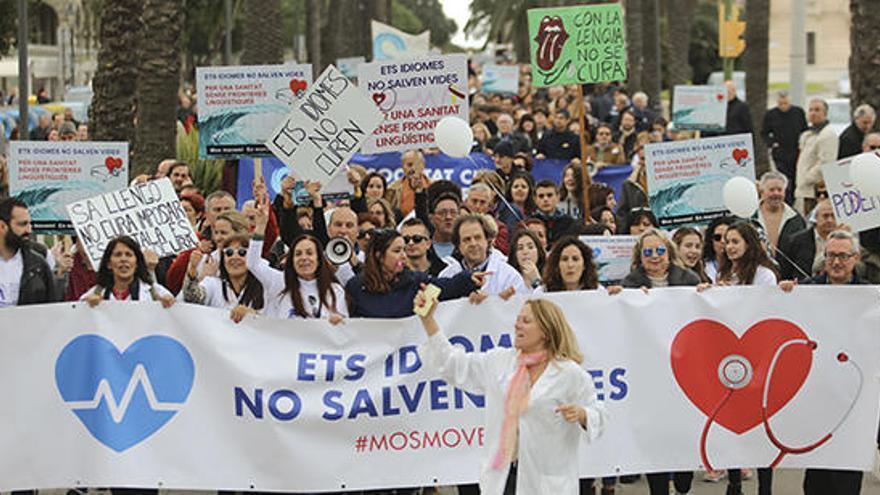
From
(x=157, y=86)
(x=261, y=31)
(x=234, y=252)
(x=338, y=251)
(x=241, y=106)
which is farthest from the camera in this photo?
(x=261, y=31)

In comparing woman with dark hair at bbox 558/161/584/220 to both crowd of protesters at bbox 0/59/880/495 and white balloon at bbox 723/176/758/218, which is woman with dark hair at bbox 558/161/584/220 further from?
white balloon at bbox 723/176/758/218

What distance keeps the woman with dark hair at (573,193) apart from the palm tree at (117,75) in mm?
5041

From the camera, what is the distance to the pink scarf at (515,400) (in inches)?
288

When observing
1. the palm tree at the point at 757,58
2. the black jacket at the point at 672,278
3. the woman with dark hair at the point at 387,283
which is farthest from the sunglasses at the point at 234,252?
the palm tree at the point at 757,58

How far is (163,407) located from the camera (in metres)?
9.09

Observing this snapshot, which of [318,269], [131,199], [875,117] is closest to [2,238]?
[131,199]

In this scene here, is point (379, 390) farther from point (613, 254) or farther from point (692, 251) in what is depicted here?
point (613, 254)

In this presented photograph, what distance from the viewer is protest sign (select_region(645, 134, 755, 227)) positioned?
1248 cm

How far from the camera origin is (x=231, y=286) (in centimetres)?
952

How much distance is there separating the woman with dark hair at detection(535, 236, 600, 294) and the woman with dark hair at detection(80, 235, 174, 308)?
1.87 m

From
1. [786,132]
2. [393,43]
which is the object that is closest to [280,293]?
[786,132]

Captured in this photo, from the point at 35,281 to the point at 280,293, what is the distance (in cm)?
130

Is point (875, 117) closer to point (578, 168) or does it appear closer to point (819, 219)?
point (578, 168)

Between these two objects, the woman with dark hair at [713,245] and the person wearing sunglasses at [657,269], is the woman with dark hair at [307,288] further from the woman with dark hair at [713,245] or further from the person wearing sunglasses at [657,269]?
the woman with dark hair at [713,245]
